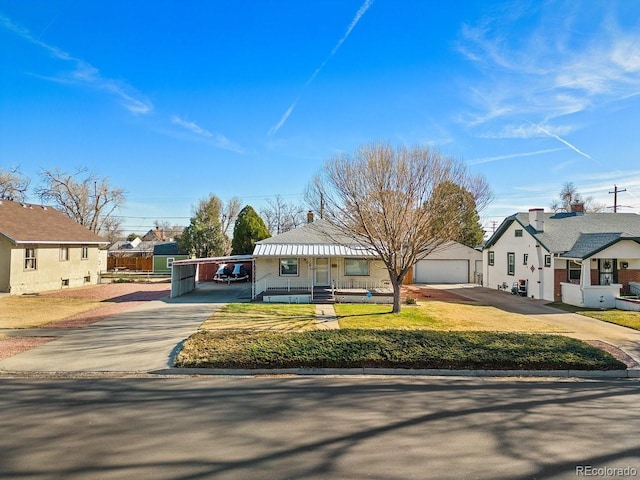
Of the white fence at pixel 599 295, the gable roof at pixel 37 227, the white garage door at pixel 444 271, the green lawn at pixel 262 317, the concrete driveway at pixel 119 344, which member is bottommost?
the concrete driveway at pixel 119 344

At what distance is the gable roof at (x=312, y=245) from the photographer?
20.0 metres

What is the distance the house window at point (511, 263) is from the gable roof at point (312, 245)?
1142cm

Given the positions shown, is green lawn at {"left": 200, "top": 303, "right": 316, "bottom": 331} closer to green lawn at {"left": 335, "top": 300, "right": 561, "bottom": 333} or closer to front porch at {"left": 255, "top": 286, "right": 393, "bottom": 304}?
front porch at {"left": 255, "top": 286, "right": 393, "bottom": 304}

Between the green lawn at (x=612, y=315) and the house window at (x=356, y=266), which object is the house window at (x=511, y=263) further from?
the house window at (x=356, y=266)

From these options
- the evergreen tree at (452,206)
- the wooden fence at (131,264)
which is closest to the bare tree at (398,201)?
the evergreen tree at (452,206)

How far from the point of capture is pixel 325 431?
5.38 m

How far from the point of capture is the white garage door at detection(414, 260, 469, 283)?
32.9 m

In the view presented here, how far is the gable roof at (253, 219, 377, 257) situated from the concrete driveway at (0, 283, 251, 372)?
524cm

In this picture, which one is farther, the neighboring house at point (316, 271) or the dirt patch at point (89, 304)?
the neighboring house at point (316, 271)

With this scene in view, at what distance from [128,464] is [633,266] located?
24711mm

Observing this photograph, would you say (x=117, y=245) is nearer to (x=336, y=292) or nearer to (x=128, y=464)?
(x=336, y=292)

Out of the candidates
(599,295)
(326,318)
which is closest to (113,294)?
(326,318)

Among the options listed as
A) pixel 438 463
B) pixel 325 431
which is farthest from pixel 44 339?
pixel 438 463

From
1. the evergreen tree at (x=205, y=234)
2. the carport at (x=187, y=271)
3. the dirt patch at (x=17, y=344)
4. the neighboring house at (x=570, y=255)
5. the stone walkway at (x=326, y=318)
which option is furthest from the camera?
the evergreen tree at (x=205, y=234)
